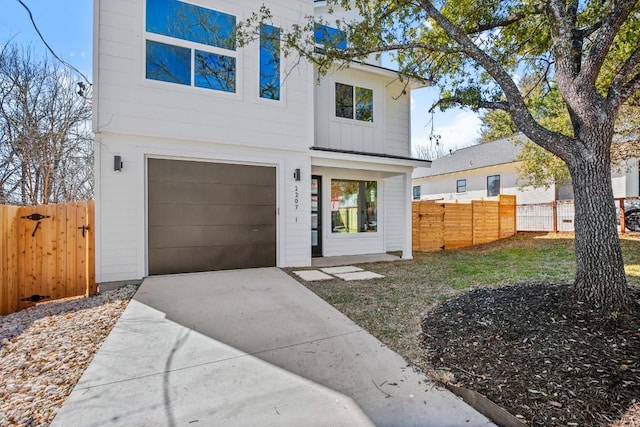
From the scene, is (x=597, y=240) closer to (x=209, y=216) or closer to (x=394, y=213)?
(x=209, y=216)

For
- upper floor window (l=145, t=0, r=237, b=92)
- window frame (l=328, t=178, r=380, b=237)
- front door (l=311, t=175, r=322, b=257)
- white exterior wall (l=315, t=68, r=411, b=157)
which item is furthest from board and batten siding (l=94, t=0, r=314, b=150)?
window frame (l=328, t=178, r=380, b=237)

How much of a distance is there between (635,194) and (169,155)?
1823cm

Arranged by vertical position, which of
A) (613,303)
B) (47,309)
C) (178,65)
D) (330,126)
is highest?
(178,65)

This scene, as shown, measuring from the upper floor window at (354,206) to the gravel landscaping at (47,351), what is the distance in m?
5.68

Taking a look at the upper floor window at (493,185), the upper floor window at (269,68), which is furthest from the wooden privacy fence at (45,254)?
the upper floor window at (493,185)

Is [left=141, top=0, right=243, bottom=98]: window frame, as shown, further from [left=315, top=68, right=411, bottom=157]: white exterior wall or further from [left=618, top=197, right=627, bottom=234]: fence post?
[left=618, top=197, right=627, bottom=234]: fence post

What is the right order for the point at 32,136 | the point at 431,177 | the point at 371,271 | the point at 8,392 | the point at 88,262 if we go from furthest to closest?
the point at 431,177
the point at 32,136
the point at 371,271
the point at 88,262
the point at 8,392

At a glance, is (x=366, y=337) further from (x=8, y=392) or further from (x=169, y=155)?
(x=169, y=155)

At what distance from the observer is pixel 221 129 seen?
6.50 metres

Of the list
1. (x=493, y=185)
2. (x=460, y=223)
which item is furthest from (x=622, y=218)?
(x=493, y=185)

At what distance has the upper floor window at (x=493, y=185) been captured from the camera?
1851 centimetres

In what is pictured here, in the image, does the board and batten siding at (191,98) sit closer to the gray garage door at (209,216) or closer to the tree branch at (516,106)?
the gray garage door at (209,216)

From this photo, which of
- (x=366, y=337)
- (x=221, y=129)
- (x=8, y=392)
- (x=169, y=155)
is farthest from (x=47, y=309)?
(x=366, y=337)

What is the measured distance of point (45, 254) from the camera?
5.48m
